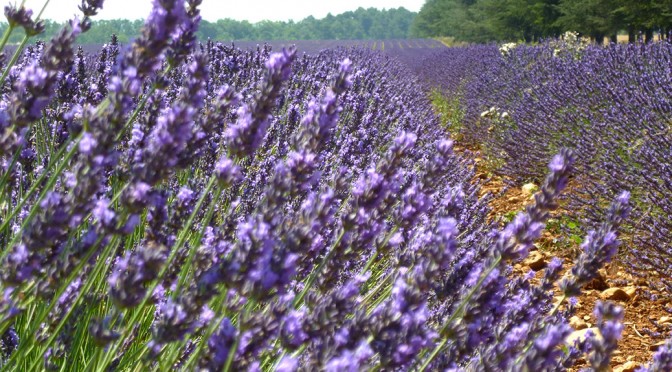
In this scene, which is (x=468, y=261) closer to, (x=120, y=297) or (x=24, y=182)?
(x=120, y=297)

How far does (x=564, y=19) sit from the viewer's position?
2494cm

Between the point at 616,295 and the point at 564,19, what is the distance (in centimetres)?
2328

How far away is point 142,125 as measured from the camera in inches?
75.7

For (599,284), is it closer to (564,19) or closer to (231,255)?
(231,255)

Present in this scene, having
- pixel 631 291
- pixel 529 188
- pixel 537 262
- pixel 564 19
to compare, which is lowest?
pixel 537 262

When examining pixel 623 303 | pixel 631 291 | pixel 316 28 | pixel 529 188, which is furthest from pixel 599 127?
pixel 316 28

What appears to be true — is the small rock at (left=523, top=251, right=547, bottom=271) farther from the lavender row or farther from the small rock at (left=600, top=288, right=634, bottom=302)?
the small rock at (left=600, top=288, right=634, bottom=302)

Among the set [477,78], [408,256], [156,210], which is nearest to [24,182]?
[156,210]

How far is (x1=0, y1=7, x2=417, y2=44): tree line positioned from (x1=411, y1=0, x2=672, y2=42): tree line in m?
31.6

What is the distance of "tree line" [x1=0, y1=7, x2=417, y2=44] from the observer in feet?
232

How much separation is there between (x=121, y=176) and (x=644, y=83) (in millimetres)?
4268

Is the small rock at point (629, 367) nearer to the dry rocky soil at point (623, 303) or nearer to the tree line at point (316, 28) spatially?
the dry rocky soil at point (623, 303)

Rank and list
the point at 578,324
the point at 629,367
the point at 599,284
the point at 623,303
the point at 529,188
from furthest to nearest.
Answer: the point at 529,188 < the point at 599,284 < the point at 623,303 < the point at 578,324 < the point at 629,367

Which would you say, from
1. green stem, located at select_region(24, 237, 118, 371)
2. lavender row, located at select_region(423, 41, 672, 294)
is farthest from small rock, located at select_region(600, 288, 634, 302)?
green stem, located at select_region(24, 237, 118, 371)
